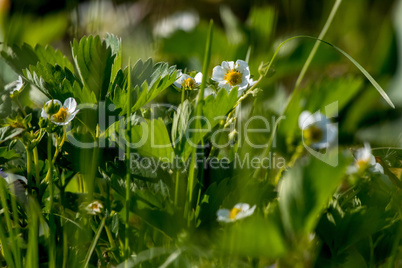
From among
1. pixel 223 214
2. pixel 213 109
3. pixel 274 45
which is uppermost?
pixel 274 45

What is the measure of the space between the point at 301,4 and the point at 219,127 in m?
1.44

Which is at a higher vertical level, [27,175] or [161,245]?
[27,175]

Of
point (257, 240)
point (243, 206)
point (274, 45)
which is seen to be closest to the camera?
point (257, 240)

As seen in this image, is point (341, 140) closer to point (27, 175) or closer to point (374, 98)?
point (374, 98)

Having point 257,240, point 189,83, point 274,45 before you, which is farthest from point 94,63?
point 274,45

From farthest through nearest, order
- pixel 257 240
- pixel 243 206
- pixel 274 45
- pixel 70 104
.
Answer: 1. pixel 274 45
2. pixel 70 104
3. pixel 243 206
4. pixel 257 240

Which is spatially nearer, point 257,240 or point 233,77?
point 257,240

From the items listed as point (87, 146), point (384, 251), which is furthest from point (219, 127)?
point (384, 251)

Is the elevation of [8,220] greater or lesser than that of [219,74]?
lesser

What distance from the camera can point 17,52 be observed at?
921mm

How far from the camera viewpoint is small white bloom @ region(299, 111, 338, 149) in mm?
850

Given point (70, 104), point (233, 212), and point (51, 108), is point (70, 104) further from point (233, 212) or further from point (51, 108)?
point (233, 212)

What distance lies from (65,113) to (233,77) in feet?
0.96

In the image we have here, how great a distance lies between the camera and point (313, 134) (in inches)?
34.4
